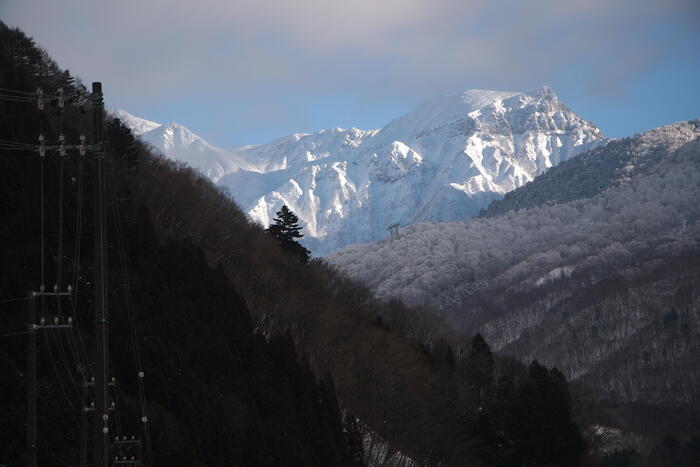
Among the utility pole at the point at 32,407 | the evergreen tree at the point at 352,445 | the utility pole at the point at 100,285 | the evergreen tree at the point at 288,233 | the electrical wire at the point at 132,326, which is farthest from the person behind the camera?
the evergreen tree at the point at 288,233

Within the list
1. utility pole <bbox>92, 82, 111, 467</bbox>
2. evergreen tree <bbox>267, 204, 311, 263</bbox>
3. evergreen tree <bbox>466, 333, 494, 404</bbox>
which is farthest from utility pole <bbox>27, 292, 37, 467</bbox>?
evergreen tree <bbox>267, 204, 311, 263</bbox>

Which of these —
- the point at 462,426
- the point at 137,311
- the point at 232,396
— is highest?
the point at 137,311

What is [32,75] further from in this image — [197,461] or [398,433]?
[197,461]

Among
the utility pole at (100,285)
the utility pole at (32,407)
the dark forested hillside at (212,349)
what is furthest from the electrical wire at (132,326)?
the utility pole at (100,285)

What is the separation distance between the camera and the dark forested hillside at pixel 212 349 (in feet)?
140

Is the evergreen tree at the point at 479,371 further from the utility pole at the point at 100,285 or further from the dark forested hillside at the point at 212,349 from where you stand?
the utility pole at the point at 100,285

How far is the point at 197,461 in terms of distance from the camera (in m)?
40.2

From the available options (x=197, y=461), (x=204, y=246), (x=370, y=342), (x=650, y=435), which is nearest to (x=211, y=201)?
(x=204, y=246)

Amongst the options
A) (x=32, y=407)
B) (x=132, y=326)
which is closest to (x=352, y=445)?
(x=132, y=326)

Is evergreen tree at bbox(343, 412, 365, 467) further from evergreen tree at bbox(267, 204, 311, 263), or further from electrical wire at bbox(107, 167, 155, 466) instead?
evergreen tree at bbox(267, 204, 311, 263)

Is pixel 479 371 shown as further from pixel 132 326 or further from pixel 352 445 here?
pixel 132 326

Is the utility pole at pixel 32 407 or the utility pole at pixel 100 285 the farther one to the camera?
the utility pole at pixel 32 407

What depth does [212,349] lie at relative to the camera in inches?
2159

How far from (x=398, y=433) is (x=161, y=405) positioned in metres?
27.7
